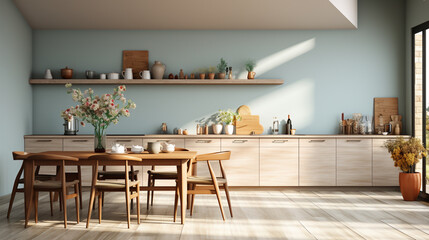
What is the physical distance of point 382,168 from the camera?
21.5 ft

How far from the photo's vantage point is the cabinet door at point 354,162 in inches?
258

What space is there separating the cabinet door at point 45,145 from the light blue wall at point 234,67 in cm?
50

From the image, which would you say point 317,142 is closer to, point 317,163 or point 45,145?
point 317,163

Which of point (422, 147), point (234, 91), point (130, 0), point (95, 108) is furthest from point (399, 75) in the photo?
point (95, 108)

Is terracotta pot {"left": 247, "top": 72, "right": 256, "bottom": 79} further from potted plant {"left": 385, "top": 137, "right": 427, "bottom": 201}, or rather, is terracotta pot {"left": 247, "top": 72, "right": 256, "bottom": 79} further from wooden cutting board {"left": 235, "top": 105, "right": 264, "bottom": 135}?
potted plant {"left": 385, "top": 137, "right": 427, "bottom": 201}

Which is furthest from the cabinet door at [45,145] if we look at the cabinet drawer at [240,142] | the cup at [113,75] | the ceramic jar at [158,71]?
the cabinet drawer at [240,142]

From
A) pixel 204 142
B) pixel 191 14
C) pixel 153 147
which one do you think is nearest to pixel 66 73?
pixel 191 14

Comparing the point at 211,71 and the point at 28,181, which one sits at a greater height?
the point at 211,71

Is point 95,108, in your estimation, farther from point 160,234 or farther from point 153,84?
point 153,84

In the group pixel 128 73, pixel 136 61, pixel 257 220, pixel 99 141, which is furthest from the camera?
pixel 136 61

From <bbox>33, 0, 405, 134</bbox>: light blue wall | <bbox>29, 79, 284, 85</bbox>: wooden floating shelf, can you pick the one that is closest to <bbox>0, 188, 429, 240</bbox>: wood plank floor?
<bbox>33, 0, 405, 134</bbox>: light blue wall

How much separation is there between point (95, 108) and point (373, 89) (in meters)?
4.69

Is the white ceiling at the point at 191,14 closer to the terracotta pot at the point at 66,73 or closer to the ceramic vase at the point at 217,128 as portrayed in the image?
the terracotta pot at the point at 66,73

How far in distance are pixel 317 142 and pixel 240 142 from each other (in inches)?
47.0
